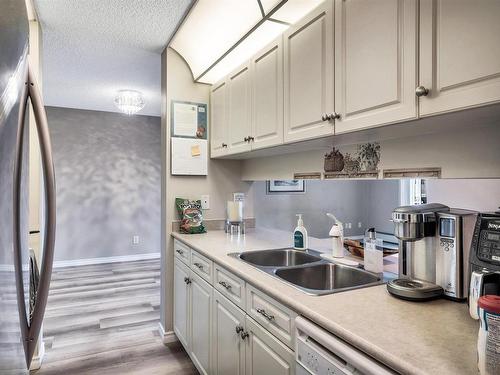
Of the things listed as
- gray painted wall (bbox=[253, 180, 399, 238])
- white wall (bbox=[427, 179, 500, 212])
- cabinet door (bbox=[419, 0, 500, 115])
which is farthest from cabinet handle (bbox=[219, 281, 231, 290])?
gray painted wall (bbox=[253, 180, 399, 238])

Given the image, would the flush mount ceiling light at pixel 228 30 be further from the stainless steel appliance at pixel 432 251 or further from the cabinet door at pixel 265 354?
the cabinet door at pixel 265 354

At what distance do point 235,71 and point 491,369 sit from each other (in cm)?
214

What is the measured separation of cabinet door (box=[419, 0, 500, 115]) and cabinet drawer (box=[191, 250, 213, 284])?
136cm

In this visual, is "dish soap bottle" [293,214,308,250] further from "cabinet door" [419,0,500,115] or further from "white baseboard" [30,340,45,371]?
"white baseboard" [30,340,45,371]

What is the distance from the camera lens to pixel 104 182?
16.4 feet

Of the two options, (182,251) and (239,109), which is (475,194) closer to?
(239,109)

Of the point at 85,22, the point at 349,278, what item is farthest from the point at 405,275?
the point at 85,22

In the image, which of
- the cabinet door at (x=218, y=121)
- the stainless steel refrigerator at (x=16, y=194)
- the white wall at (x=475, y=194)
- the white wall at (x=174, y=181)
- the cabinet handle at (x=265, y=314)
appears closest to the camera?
the stainless steel refrigerator at (x=16, y=194)

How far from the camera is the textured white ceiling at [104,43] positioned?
214 cm

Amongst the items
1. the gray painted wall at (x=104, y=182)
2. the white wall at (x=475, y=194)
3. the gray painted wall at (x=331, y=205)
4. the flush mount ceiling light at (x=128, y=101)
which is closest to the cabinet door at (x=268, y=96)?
the white wall at (x=475, y=194)

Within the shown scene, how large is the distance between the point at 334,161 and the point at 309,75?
1.68ft

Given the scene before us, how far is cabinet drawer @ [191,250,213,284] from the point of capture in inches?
75.2

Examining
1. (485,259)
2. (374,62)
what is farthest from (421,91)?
(485,259)

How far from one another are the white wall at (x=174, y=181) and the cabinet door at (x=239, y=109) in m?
0.44
